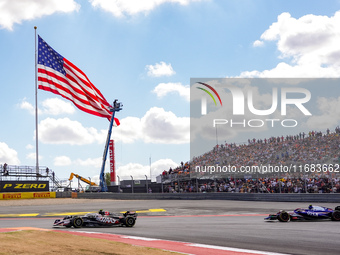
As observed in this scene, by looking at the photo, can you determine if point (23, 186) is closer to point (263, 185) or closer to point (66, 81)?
point (66, 81)

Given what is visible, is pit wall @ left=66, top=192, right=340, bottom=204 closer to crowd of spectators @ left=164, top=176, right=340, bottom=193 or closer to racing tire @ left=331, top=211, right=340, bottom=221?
crowd of spectators @ left=164, top=176, right=340, bottom=193

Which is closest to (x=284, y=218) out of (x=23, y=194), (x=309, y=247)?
A: (x=309, y=247)

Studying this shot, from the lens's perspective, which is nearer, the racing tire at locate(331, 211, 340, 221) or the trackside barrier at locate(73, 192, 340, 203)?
the racing tire at locate(331, 211, 340, 221)

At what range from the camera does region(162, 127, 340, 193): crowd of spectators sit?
27984 mm

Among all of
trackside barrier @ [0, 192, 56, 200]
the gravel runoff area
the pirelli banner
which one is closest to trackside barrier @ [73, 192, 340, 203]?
trackside barrier @ [0, 192, 56, 200]

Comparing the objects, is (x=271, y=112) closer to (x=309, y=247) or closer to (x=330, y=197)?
(x=330, y=197)

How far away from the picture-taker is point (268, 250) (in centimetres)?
843

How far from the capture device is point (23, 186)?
37.1 metres

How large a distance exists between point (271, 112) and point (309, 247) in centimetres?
2987

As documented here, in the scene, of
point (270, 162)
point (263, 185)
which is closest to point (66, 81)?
point (263, 185)

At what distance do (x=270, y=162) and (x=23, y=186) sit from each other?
2264cm

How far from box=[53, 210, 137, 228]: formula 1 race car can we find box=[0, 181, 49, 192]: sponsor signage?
24.8m

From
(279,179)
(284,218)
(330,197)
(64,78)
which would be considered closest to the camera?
(284,218)

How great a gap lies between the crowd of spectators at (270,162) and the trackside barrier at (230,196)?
631mm
